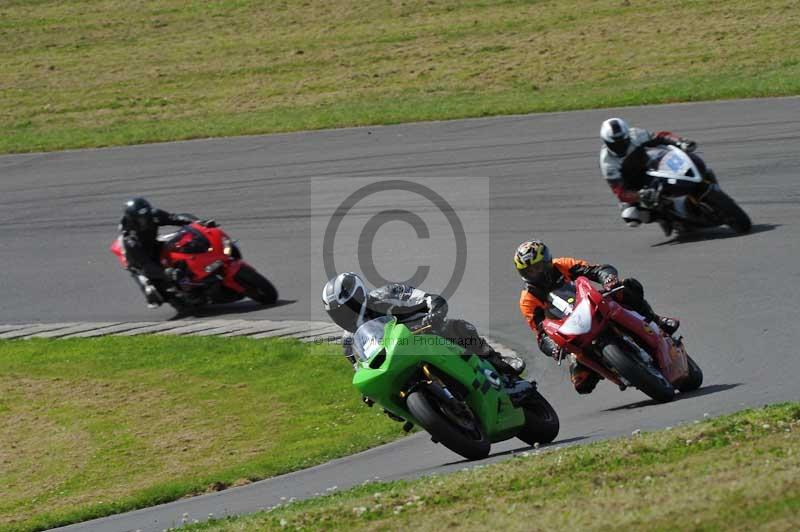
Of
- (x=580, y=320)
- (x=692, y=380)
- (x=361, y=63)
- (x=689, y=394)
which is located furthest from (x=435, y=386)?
(x=361, y=63)

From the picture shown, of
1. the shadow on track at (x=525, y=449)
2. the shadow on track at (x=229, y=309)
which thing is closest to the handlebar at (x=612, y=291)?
the shadow on track at (x=525, y=449)

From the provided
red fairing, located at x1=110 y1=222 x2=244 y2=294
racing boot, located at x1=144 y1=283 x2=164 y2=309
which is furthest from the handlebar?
racing boot, located at x1=144 y1=283 x2=164 y2=309

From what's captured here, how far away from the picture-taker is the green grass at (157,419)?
11680 mm

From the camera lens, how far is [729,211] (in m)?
17.0

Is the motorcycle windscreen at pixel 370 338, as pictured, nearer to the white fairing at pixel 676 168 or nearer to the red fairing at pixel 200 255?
the red fairing at pixel 200 255

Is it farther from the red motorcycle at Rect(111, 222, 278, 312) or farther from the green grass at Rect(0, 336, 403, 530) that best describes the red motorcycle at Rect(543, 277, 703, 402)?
the red motorcycle at Rect(111, 222, 278, 312)

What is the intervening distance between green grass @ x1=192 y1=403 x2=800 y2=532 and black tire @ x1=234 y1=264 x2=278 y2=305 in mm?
8397

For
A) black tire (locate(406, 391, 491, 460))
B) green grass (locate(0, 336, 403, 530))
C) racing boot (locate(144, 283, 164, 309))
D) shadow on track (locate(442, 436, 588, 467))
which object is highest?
black tire (locate(406, 391, 491, 460))

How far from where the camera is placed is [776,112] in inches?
919

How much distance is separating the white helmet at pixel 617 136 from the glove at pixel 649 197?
0.59m

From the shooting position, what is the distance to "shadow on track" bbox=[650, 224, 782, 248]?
17.2 meters

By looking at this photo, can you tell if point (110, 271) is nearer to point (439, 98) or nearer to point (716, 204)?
point (716, 204)

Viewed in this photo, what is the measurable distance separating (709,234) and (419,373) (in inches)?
345

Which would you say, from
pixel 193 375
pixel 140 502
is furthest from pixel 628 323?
pixel 193 375
